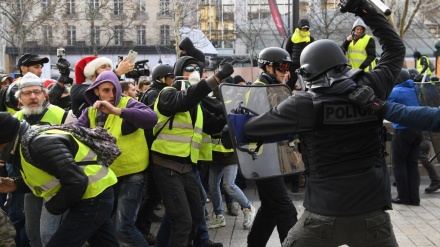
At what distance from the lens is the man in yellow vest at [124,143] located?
6047mm

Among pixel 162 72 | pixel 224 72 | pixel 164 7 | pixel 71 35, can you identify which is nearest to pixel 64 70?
pixel 162 72

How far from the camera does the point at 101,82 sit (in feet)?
20.2

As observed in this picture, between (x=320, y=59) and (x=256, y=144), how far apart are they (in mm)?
882

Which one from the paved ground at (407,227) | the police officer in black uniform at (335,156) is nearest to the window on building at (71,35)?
the paved ground at (407,227)

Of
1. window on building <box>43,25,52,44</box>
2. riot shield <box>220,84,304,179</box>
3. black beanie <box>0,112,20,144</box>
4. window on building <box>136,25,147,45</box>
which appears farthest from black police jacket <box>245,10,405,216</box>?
window on building <box>136,25,147,45</box>

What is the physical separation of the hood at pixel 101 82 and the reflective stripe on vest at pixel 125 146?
78 mm

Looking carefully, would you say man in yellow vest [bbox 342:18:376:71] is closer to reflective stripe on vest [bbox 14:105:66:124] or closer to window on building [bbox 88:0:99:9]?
reflective stripe on vest [bbox 14:105:66:124]

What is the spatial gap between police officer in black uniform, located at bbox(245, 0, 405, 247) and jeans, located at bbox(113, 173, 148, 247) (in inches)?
77.8

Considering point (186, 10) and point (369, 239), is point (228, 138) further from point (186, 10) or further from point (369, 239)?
point (186, 10)

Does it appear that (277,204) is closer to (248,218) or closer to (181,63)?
(181,63)

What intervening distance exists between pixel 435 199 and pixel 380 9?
6.35 meters

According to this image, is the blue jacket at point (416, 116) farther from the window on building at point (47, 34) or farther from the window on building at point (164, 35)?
the window on building at point (164, 35)

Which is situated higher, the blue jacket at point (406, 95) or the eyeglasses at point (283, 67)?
the eyeglasses at point (283, 67)

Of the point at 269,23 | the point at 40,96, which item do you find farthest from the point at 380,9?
the point at 269,23
